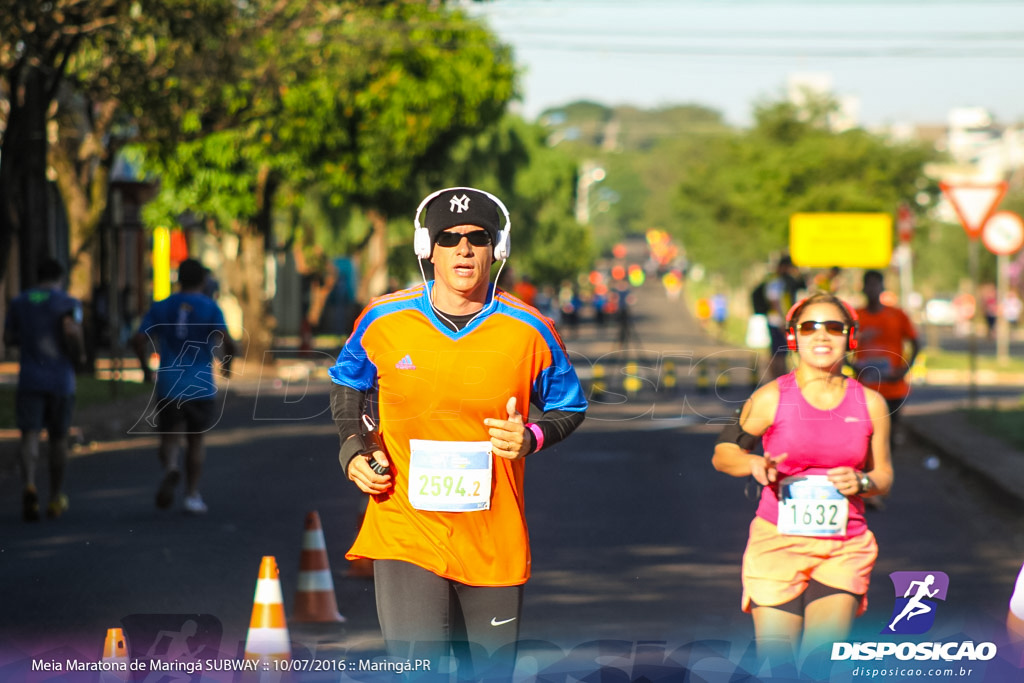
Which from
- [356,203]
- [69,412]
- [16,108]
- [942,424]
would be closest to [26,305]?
[69,412]

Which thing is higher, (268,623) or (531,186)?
(531,186)

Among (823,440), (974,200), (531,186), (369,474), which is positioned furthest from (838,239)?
(531,186)

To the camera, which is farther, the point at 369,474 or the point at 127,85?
the point at 127,85

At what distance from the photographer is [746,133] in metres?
67.4

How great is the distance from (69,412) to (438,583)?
794 cm

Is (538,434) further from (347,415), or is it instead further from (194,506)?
(194,506)

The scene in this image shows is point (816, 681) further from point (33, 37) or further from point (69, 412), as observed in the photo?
point (33, 37)

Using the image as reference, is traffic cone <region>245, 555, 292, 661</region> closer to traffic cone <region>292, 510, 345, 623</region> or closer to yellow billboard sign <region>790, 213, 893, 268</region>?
traffic cone <region>292, 510, 345, 623</region>

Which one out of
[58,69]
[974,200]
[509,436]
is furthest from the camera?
[974,200]

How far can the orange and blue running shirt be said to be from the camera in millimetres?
4605

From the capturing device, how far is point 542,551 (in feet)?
34.0

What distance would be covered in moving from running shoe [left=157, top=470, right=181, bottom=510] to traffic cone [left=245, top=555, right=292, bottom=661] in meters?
5.85

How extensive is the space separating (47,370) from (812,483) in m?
7.63

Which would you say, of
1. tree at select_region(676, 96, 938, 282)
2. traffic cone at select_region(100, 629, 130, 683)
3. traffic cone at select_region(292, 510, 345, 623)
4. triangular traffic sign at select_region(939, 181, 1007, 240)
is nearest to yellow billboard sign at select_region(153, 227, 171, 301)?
triangular traffic sign at select_region(939, 181, 1007, 240)
